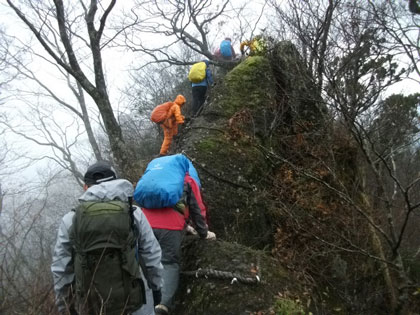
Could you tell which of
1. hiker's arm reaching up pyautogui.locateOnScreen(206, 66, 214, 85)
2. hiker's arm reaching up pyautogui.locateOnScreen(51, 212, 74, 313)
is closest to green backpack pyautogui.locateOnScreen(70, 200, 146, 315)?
hiker's arm reaching up pyautogui.locateOnScreen(51, 212, 74, 313)

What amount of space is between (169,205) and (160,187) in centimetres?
22

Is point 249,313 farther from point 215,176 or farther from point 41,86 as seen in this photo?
point 41,86

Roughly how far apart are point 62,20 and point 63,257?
6.31 meters

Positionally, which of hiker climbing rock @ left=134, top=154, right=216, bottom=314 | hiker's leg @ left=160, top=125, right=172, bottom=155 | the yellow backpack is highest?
the yellow backpack

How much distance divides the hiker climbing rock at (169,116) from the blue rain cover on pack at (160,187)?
3691mm

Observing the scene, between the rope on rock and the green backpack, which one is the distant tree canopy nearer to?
the rope on rock

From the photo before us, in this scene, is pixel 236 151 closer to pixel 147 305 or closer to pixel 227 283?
pixel 227 283

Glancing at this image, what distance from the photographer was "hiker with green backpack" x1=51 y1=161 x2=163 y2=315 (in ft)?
7.54

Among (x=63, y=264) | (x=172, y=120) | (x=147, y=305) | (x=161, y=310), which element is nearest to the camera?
(x=63, y=264)

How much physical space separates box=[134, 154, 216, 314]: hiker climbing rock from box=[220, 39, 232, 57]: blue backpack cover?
6.54 m

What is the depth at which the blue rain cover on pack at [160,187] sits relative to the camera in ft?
10.6

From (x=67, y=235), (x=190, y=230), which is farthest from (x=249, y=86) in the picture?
(x=67, y=235)

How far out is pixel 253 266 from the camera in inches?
141

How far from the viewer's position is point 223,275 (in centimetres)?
347
